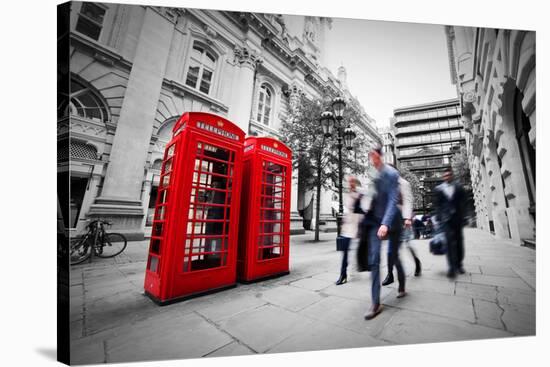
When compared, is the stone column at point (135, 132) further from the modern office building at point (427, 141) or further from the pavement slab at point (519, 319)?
the pavement slab at point (519, 319)

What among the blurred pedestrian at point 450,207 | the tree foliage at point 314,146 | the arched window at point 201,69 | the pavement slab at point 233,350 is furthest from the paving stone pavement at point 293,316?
the arched window at point 201,69

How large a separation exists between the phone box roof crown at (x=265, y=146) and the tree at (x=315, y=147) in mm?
5019

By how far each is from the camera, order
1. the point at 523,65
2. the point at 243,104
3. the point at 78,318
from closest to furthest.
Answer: the point at 78,318 → the point at 523,65 → the point at 243,104

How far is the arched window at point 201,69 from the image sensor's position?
25.5 feet

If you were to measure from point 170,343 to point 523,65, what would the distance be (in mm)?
4507

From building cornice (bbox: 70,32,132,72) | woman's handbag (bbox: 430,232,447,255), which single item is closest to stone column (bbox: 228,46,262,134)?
building cornice (bbox: 70,32,132,72)

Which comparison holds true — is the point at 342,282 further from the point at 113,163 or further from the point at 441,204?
the point at 113,163

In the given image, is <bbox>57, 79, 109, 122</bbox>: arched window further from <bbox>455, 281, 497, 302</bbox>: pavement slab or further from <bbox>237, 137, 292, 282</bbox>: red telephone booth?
<bbox>455, 281, 497, 302</bbox>: pavement slab

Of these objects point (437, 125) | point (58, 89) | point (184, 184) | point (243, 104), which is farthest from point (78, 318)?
point (243, 104)

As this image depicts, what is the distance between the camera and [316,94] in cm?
1043

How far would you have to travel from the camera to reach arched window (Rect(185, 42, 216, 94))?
7758 mm

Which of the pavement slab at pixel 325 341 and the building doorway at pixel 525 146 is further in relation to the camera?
the building doorway at pixel 525 146

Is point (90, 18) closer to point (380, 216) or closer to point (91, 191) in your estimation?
point (91, 191)

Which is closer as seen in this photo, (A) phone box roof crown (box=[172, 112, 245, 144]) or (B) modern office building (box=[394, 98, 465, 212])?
(A) phone box roof crown (box=[172, 112, 245, 144])
